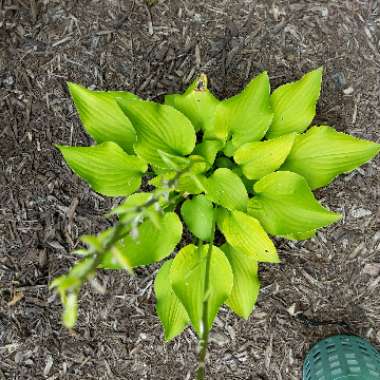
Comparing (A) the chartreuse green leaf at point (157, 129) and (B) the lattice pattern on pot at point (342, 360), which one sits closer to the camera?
(A) the chartreuse green leaf at point (157, 129)

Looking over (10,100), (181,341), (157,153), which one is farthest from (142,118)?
(181,341)

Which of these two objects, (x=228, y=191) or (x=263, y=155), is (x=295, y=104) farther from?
(x=228, y=191)

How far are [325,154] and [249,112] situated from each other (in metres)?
0.32

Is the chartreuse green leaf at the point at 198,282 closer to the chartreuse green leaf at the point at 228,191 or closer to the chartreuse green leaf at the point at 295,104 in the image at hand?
the chartreuse green leaf at the point at 228,191

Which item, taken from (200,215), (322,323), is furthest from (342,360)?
(200,215)

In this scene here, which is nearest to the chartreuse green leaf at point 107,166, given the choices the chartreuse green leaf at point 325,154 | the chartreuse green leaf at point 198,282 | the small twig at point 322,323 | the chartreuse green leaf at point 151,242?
the chartreuse green leaf at point 151,242

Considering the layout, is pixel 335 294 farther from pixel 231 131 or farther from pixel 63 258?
pixel 63 258

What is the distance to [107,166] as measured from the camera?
6.48ft

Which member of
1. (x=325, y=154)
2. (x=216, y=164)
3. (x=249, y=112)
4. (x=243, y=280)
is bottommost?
(x=243, y=280)

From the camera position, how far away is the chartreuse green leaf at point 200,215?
6.81 feet

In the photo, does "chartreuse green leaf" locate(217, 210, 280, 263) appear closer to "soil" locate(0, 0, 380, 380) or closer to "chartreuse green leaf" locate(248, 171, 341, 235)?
"chartreuse green leaf" locate(248, 171, 341, 235)

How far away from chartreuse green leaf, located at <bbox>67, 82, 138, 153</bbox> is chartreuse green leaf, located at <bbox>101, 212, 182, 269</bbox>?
1.03ft

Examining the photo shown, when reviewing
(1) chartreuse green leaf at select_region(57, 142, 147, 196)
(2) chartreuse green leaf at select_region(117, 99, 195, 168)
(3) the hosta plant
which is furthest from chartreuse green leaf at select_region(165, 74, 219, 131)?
(1) chartreuse green leaf at select_region(57, 142, 147, 196)

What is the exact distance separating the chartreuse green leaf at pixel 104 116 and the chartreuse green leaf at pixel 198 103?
18 cm
